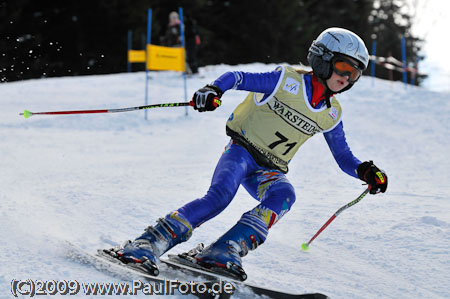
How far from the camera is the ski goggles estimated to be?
3248 mm

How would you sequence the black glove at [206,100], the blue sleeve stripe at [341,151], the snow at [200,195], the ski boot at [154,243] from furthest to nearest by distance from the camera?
the blue sleeve stripe at [341,151], the snow at [200,195], the black glove at [206,100], the ski boot at [154,243]

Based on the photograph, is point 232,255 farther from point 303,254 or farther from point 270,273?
Answer: point 303,254

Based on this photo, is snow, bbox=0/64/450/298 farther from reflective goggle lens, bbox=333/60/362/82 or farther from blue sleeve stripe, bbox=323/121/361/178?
reflective goggle lens, bbox=333/60/362/82

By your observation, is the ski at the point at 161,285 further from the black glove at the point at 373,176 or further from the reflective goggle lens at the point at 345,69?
the reflective goggle lens at the point at 345,69

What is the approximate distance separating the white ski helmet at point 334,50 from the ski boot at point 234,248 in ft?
3.40

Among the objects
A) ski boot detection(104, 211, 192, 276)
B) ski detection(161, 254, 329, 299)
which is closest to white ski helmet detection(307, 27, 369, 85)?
ski boot detection(104, 211, 192, 276)

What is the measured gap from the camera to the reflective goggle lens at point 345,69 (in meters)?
3.25

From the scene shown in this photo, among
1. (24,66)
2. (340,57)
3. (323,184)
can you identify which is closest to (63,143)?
(323,184)

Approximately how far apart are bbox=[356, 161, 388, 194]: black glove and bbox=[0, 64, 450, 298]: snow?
586 mm

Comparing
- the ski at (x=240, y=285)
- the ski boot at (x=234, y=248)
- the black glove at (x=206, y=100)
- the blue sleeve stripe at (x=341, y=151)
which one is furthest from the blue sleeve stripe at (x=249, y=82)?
the ski at (x=240, y=285)

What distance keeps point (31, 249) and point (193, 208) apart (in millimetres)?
1004

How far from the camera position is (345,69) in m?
3.26

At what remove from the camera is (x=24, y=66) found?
72.4 ft

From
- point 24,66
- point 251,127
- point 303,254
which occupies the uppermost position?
point 251,127
